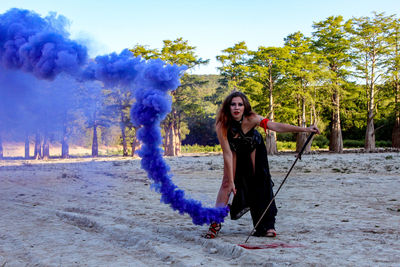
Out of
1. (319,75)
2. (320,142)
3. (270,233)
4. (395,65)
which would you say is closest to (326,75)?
(319,75)

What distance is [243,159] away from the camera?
5504 mm

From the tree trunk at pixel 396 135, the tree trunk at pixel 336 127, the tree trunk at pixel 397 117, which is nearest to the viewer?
the tree trunk at pixel 336 127

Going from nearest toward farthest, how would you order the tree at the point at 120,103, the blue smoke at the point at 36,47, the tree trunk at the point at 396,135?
the tree at the point at 120,103 → the blue smoke at the point at 36,47 → the tree trunk at the point at 396,135

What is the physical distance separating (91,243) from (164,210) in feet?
8.69

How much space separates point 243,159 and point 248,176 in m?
0.26

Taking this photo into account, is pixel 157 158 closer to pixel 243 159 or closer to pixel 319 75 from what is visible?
pixel 243 159

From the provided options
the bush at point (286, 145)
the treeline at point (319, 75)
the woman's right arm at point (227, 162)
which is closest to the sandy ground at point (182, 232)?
the woman's right arm at point (227, 162)

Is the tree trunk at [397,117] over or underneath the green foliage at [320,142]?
over

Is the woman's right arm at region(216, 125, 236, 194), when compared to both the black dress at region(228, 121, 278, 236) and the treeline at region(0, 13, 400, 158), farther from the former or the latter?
the treeline at region(0, 13, 400, 158)

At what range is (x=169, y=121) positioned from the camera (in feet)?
128

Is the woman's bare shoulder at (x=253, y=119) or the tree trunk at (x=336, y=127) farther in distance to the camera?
Answer: the tree trunk at (x=336, y=127)

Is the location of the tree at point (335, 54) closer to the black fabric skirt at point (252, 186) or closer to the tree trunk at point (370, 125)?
the tree trunk at point (370, 125)

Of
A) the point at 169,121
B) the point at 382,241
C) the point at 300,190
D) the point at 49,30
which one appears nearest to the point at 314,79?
the point at 169,121

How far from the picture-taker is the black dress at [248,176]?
17.8ft
